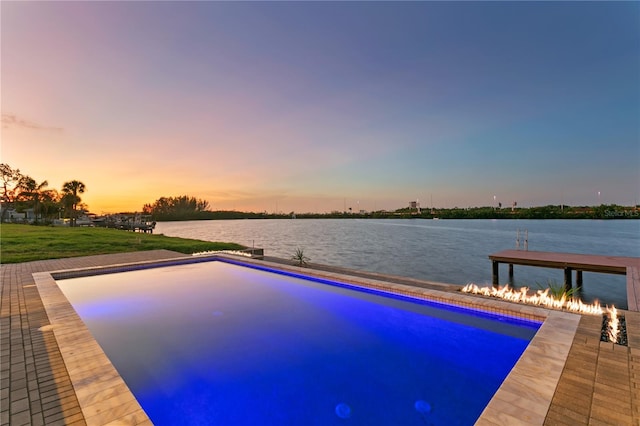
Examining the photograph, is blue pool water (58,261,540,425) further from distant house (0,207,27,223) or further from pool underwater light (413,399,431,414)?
Result: distant house (0,207,27,223)

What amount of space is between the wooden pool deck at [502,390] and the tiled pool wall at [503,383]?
0.02 metres

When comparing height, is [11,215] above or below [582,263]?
above

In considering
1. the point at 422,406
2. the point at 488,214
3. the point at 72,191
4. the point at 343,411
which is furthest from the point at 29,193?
the point at 488,214

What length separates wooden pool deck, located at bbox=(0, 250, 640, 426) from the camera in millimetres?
2232

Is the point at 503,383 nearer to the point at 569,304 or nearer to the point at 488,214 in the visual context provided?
the point at 569,304

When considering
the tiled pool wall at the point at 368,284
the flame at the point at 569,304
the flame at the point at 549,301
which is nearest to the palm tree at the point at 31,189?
the tiled pool wall at the point at 368,284

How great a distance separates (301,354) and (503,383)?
2658 millimetres

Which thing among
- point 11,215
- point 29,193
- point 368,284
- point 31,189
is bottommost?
point 368,284

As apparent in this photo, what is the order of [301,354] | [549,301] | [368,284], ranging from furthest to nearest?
[368,284] → [549,301] → [301,354]

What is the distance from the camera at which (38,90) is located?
1211 cm

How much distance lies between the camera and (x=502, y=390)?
2604 mm

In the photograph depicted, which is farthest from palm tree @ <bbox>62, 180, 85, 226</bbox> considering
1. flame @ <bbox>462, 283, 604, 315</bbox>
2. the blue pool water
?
flame @ <bbox>462, 283, 604, 315</bbox>

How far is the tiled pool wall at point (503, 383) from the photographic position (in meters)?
2.28

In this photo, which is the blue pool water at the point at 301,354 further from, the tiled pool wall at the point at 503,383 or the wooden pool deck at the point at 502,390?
the wooden pool deck at the point at 502,390
